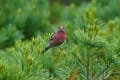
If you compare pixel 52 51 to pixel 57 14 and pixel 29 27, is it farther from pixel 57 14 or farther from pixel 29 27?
pixel 57 14

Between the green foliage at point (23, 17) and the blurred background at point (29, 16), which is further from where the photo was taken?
the green foliage at point (23, 17)

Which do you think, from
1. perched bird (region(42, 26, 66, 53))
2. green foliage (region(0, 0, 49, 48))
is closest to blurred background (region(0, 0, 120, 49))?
green foliage (region(0, 0, 49, 48))

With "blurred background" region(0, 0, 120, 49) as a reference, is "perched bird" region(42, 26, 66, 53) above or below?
below

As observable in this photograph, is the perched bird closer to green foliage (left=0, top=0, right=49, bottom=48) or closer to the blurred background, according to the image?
the blurred background

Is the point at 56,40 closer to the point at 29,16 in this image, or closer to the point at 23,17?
the point at 23,17

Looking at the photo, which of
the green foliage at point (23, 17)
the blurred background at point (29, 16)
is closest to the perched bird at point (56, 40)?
the blurred background at point (29, 16)

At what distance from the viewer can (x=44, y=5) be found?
4.05 meters

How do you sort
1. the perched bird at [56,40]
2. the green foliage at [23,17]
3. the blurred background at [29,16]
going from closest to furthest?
1. the perched bird at [56,40]
2. the blurred background at [29,16]
3. the green foliage at [23,17]

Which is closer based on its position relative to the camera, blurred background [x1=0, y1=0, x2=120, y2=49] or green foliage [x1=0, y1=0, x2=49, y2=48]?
blurred background [x1=0, y1=0, x2=120, y2=49]

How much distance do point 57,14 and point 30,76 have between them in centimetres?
287

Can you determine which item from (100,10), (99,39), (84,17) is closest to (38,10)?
(100,10)

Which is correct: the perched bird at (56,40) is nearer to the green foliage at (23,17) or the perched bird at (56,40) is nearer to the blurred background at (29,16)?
the blurred background at (29,16)

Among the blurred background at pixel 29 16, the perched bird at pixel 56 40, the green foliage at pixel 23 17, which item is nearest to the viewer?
the perched bird at pixel 56 40

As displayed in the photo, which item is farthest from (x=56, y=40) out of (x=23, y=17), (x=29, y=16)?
(x=29, y=16)
